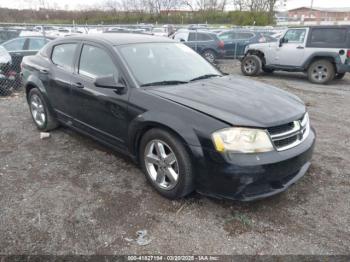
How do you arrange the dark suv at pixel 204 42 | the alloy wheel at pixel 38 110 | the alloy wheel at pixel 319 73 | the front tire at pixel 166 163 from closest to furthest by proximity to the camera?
the front tire at pixel 166 163
the alloy wheel at pixel 38 110
the alloy wheel at pixel 319 73
the dark suv at pixel 204 42

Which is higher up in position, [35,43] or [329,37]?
[329,37]

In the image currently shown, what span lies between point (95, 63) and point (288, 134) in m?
2.44

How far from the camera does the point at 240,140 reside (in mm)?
2461

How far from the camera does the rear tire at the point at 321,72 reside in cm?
922

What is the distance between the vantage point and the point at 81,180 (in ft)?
11.1

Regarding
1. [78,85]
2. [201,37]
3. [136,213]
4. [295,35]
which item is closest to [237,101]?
[136,213]

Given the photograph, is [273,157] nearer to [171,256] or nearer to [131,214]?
[171,256]

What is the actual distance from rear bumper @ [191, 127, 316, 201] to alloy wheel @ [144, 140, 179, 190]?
0.30m

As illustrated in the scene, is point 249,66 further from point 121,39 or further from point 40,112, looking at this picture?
point 40,112

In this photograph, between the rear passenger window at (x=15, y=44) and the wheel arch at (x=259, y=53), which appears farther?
the wheel arch at (x=259, y=53)

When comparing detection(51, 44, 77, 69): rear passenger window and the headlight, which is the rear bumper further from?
detection(51, 44, 77, 69): rear passenger window

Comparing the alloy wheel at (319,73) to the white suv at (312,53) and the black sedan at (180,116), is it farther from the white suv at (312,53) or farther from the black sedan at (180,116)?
the black sedan at (180,116)

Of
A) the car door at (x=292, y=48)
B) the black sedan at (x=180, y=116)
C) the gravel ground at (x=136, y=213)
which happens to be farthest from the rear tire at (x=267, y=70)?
the black sedan at (x=180, y=116)

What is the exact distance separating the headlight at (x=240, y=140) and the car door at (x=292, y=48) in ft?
27.1
